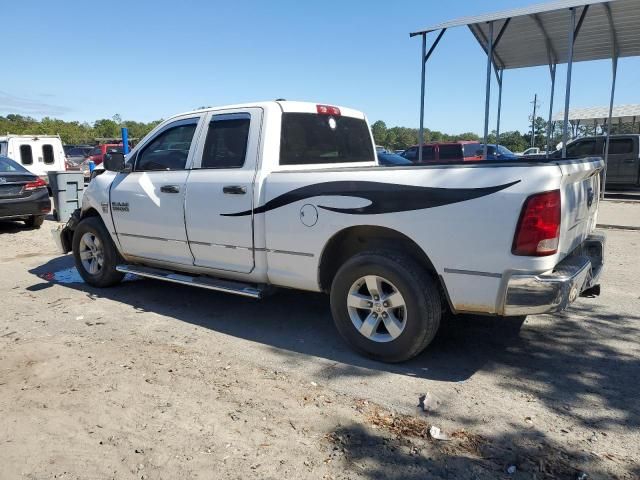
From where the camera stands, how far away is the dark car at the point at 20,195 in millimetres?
9914

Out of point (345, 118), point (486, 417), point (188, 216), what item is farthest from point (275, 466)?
point (345, 118)

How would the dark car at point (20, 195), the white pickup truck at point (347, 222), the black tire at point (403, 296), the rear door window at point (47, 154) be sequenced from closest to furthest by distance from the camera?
1. the white pickup truck at point (347, 222)
2. the black tire at point (403, 296)
3. the dark car at point (20, 195)
4. the rear door window at point (47, 154)

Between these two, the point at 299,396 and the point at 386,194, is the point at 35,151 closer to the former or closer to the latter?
the point at 386,194

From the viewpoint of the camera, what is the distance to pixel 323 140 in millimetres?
4961

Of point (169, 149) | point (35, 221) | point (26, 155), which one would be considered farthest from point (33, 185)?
point (169, 149)

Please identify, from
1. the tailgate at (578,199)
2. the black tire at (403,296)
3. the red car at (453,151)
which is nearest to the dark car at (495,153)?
the red car at (453,151)

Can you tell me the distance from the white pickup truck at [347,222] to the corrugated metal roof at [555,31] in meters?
5.49

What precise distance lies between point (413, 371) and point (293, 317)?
1.60m

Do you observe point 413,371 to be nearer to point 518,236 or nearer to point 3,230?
point 518,236

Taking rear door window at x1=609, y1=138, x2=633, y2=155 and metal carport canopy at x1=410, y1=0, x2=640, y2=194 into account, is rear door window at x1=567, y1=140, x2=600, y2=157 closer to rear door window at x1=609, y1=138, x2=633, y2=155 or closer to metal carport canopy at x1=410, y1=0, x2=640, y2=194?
rear door window at x1=609, y1=138, x2=633, y2=155

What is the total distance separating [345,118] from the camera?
5.31 meters

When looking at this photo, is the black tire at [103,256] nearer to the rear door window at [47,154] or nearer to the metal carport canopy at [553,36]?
the metal carport canopy at [553,36]

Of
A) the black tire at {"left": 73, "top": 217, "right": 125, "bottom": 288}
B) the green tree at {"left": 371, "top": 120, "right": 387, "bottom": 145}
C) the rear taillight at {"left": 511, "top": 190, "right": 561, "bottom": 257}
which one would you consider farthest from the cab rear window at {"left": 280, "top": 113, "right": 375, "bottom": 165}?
the green tree at {"left": 371, "top": 120, "right": 387, "bottom": 145}

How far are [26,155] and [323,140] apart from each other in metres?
13.6
